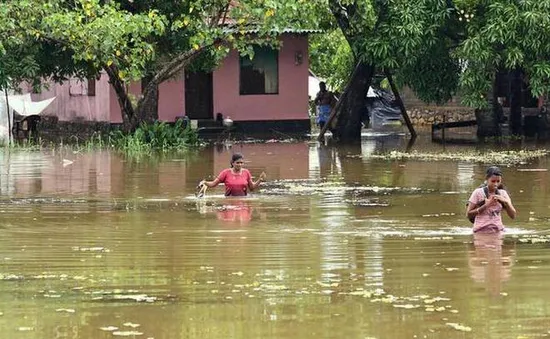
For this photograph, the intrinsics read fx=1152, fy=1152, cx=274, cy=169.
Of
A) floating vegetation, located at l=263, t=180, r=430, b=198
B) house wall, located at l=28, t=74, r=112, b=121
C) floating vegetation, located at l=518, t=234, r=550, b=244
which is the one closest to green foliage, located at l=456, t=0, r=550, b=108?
floating vegetation, located at l=263, t=180, r=430, b=198

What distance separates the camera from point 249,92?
115 ft

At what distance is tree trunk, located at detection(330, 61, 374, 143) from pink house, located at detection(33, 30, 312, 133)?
4426mm

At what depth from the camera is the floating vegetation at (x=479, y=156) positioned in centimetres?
2302

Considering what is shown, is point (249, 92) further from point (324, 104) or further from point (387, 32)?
point (387, 32)

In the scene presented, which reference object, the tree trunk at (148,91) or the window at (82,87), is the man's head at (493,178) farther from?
the window at (82,87)

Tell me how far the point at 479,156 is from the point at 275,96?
38.3 ft

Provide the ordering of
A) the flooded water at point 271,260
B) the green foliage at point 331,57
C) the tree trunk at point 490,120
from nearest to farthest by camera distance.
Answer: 1. the flooded water at point 271,260
2. the tree trunk at point 490,120
3. the green foliage at point 331,57

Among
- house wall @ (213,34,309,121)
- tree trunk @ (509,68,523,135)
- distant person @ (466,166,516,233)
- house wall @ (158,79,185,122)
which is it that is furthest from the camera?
house wall @ (213,34,309,121)

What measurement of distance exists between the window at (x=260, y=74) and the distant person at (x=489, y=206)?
2297cm

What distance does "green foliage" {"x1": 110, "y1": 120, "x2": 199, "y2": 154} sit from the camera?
26703 mm

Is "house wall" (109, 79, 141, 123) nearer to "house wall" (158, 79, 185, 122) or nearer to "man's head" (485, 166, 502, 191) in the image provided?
"house wall" (158, 79, 185, 122)

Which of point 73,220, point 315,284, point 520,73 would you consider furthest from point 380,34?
point 315,284

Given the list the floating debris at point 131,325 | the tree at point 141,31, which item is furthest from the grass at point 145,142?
the floating debris at point 131,325

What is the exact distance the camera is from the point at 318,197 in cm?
1659
